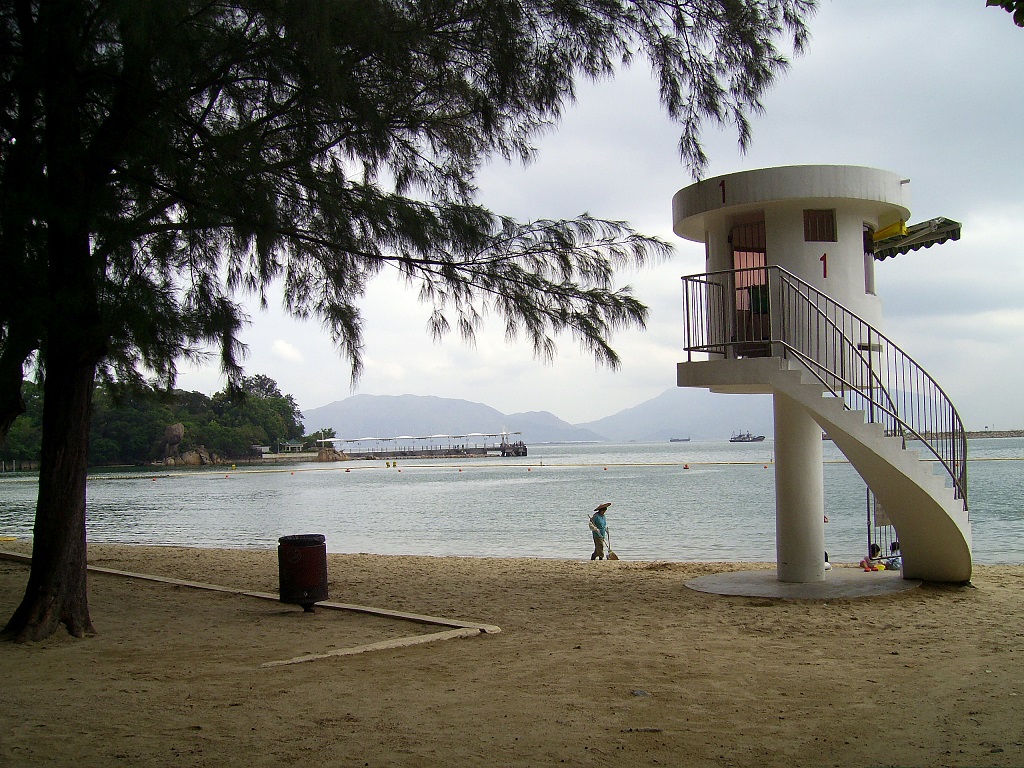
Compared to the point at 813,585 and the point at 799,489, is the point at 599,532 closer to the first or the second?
the point at 813,585

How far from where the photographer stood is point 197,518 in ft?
129

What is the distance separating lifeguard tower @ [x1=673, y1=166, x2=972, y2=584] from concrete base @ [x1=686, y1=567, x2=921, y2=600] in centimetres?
27

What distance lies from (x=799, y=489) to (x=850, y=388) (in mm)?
1458

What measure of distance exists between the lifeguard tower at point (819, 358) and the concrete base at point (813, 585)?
268mm

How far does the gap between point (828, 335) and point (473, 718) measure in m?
6.91

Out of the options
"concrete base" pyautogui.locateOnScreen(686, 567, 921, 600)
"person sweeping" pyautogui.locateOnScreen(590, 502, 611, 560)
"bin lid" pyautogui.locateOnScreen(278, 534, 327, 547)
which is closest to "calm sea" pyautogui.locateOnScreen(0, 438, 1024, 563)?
"person sweeping" pyautogui.locateOnScreen(590, 502, 611, 560)

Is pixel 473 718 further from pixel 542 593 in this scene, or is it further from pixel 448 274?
pixel 542 593

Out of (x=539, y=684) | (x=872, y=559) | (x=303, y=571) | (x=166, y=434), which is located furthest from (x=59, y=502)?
(x=166, y=434)

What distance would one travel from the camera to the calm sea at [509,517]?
24859mm

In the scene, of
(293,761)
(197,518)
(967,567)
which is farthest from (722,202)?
(197,518)

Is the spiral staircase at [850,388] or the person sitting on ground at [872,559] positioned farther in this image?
the person sitting on ground at [872,559]

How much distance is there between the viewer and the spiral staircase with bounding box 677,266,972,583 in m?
9.75

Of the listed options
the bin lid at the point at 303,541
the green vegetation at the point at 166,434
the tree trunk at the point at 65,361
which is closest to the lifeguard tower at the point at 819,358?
the bin lid at the point at 303,541

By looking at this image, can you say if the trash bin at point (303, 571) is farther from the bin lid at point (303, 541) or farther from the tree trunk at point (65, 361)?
the tree trunk at point (65, 361)
